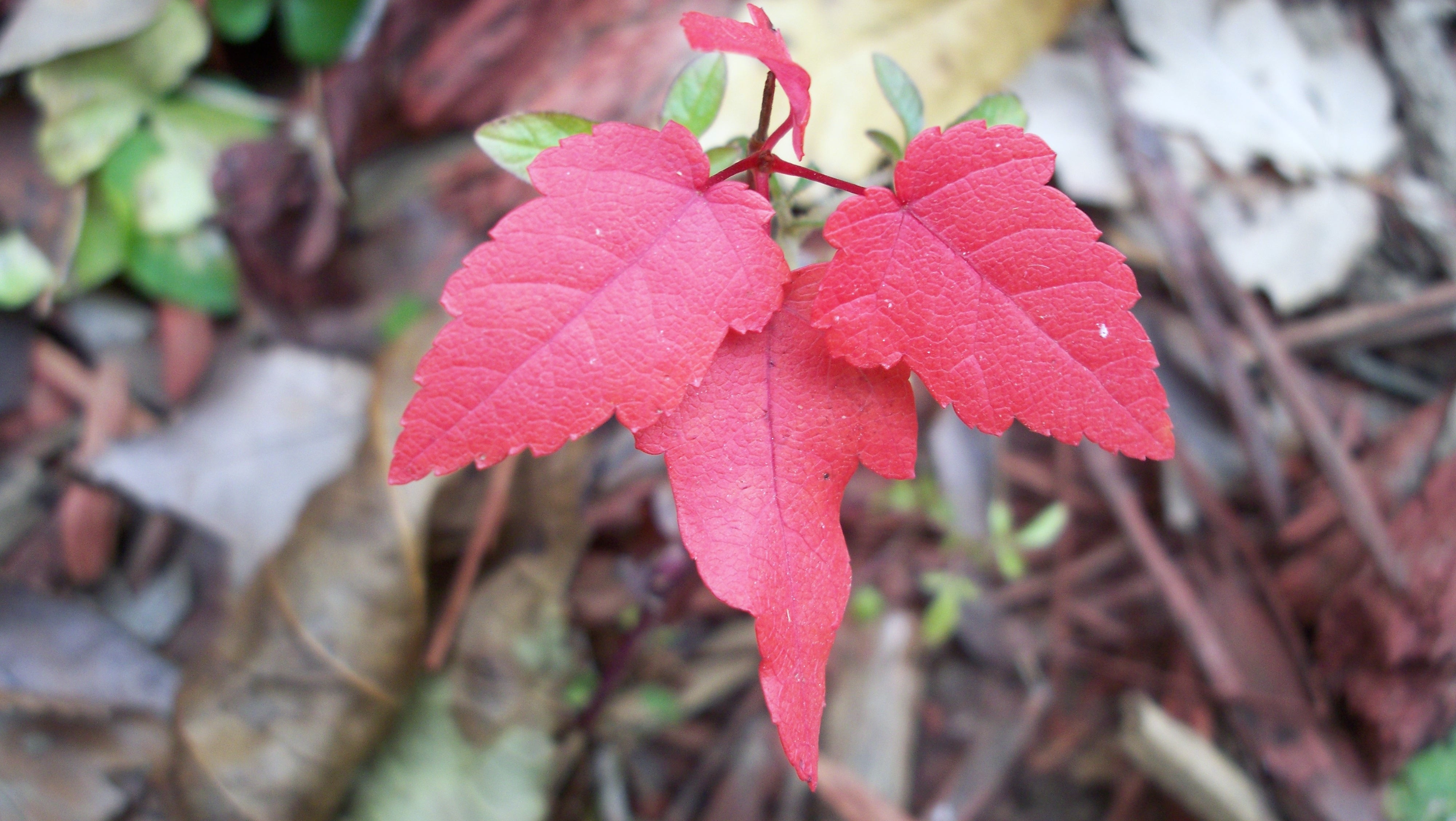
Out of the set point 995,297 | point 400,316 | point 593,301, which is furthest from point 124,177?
point 995,297

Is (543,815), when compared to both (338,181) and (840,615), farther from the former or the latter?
(338,181)

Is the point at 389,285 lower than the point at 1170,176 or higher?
lower

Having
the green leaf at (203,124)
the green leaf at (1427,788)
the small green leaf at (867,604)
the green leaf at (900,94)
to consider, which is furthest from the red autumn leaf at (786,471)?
the green leaf at (203,124)

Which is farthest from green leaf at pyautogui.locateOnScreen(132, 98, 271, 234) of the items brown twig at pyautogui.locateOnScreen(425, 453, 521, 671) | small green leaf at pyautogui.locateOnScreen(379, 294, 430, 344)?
brown twig at pyautogui.locateOnScreen(425, 453, 521, 671)

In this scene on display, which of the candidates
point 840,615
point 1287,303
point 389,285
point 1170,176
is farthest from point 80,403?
point 1287,303

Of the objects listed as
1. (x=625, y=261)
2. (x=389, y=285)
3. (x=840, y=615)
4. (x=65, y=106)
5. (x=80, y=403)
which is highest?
(x=625, y=261)

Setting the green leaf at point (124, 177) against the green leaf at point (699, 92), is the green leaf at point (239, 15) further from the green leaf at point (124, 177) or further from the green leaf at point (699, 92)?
the green leaf at point (699, 92)

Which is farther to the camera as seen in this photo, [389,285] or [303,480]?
[389,285]
